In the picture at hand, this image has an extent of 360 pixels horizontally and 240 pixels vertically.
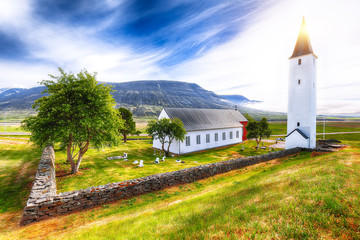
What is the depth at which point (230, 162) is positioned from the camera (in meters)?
19.9

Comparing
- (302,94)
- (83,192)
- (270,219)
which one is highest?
(302,94)

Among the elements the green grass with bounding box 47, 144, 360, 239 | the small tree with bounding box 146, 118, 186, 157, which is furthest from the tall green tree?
the small tree with bounding box 146, 118, 186, 157

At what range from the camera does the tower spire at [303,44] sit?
1198 inches

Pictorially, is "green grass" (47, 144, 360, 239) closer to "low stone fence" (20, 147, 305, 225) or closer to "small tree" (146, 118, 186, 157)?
"low stone fence" (20, 147, 305, 225)

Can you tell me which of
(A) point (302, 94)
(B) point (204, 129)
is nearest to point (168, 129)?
(B) point (204, 129)

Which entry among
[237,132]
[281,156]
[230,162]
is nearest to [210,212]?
[230,162]

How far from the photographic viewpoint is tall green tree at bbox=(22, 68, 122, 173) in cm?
1519

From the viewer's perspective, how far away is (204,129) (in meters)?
35.9

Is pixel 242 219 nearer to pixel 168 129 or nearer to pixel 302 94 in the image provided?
pixel 168 129

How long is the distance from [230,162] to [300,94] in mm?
22500

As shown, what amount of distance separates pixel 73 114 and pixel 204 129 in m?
25.7

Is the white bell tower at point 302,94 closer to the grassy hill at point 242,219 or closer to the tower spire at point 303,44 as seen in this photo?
the tower spire at point 303,44

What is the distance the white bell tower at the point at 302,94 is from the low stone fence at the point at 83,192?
2371 centimetres

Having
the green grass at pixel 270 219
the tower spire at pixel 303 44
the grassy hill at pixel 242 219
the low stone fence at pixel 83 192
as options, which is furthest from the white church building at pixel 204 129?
the green grass at pixel 270 219
